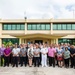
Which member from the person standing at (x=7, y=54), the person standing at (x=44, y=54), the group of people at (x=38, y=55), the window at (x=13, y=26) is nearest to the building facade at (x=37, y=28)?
the window at (x=13, y=26)

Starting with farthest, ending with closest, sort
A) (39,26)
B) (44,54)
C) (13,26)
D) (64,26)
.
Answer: (13,26) < (64,26) < (39,26) < (44,54)

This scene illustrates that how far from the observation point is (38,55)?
15.4 meters

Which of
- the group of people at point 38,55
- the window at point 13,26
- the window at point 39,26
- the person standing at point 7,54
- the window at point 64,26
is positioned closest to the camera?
the group of people at point 38,55

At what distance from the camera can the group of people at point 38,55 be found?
602 inches

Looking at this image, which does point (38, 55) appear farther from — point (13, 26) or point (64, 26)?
point (13, 26)

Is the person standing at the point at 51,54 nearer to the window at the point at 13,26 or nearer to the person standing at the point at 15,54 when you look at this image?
the person standing at the point at 15,54

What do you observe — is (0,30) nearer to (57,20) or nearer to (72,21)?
(57,20)

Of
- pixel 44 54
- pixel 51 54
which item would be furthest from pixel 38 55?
Result: pixel 51 54

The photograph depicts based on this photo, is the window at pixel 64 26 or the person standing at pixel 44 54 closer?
the person standing at pixel 44 54

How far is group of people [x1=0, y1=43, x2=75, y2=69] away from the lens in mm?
15288

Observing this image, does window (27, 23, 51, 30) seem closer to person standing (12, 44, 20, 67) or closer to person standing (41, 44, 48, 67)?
person standing (41, 44, 48, 67)

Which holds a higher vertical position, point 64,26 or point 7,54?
point 64,26

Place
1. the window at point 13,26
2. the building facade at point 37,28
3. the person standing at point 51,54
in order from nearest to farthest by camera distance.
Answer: the person standing at point 51,54, the building facade at point 37,28, the window at point 13,26

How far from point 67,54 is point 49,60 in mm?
1344
